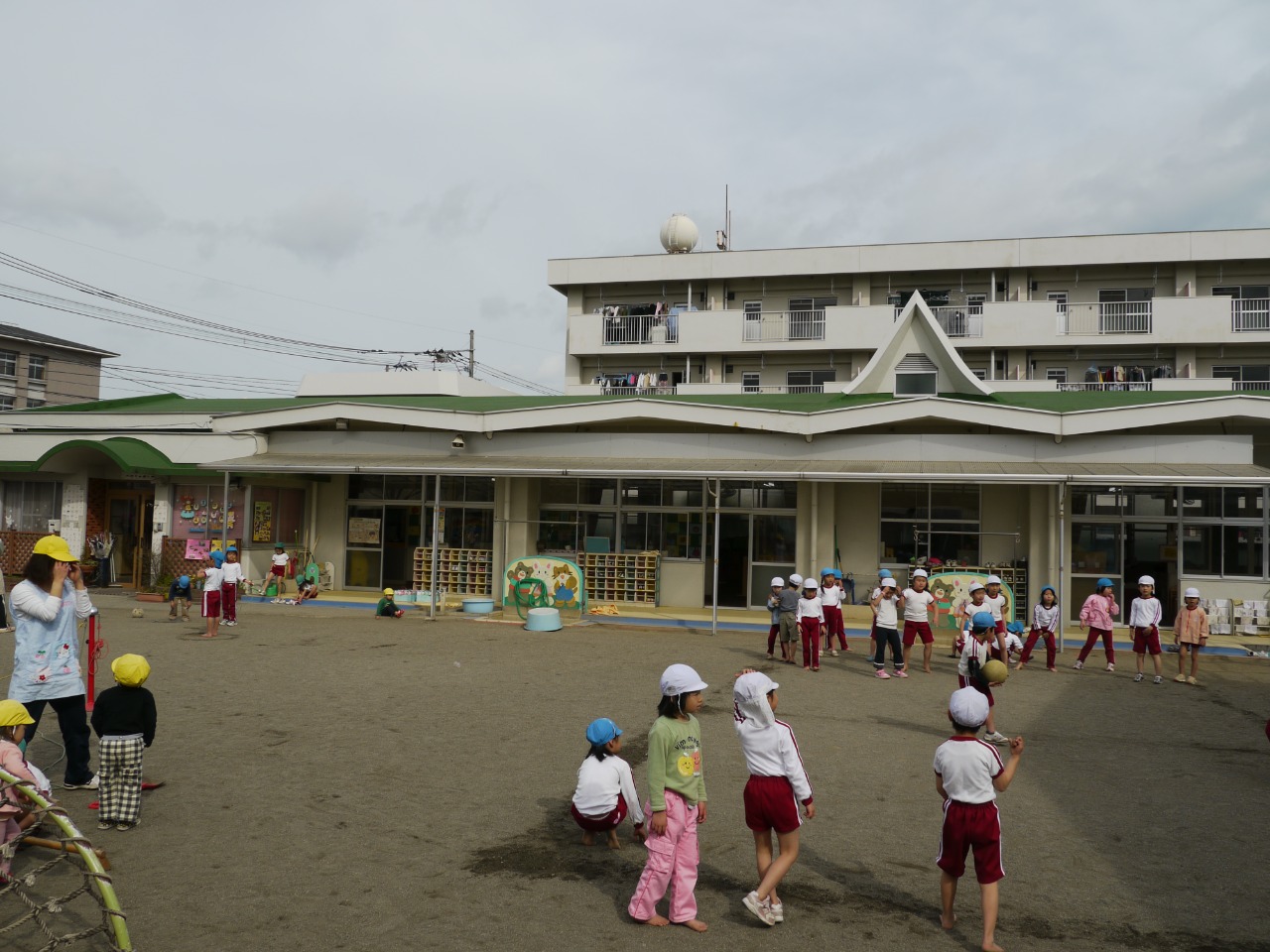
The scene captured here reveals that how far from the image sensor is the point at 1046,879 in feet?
18.8

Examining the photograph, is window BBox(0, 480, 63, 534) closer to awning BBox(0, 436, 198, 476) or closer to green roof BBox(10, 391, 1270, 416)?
awning BBox(0, 436, 198, 476)

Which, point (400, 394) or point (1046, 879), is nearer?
point (1046, 879)

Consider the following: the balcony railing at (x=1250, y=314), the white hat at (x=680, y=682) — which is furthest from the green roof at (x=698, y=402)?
the white hat at (x=680, y=682)

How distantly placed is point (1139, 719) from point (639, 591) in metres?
11.4

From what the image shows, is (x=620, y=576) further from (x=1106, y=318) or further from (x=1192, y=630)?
(x=1106, y=318)

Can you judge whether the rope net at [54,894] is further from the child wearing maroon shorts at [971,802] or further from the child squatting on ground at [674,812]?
the child wearing maroon shorts at [971,802]

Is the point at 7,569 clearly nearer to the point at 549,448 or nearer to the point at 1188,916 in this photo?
the point at 549,448

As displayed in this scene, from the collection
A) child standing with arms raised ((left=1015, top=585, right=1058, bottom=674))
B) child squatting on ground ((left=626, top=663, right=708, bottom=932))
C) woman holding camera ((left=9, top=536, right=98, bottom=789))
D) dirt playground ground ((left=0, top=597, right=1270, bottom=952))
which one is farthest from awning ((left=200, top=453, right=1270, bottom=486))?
child squatting on ground ((left=626, top=663, right=708, bottom=932))

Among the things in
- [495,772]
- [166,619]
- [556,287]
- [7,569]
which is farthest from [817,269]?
[495,772]

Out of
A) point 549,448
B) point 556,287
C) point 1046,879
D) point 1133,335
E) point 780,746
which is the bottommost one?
point 1046,879

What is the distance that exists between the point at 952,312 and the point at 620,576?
16713mm

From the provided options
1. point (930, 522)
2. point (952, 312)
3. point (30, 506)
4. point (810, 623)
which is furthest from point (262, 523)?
point (952, 312)

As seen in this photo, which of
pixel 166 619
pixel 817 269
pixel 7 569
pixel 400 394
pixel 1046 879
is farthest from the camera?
pixel 817 269

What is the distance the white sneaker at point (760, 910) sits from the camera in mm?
4949
